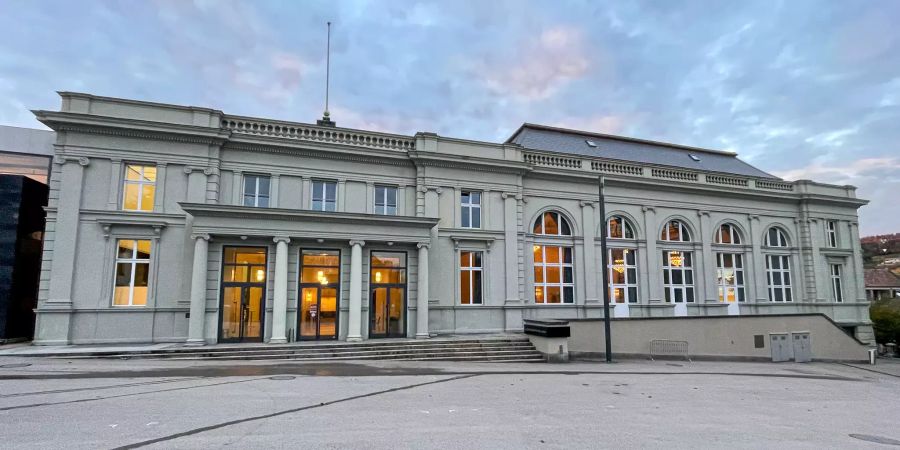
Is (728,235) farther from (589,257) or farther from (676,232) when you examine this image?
(589,257)

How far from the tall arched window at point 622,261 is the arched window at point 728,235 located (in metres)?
5.98

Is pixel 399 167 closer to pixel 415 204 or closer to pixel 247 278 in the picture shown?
pixel 415 204

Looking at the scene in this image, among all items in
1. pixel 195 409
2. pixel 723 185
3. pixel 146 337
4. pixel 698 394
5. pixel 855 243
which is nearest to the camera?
pixel 195 409

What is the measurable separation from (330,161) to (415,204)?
160 inches

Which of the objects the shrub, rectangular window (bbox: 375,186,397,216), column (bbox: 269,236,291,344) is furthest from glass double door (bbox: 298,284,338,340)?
the shrub

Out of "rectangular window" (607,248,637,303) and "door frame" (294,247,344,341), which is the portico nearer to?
"door frame" (294,247,344,341)

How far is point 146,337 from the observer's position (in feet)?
55.5

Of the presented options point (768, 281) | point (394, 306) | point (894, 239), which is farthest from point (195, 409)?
point (894, 239)

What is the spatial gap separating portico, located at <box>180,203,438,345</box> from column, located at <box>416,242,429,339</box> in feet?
0.13

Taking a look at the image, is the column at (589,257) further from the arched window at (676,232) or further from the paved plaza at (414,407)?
the paved plaza at (414,407)

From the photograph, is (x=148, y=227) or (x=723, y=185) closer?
(x=148, y=227)

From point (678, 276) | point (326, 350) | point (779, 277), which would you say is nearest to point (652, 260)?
point (678, 276)

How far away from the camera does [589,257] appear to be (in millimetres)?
23469

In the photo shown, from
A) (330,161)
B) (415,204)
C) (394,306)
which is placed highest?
(330,161)
